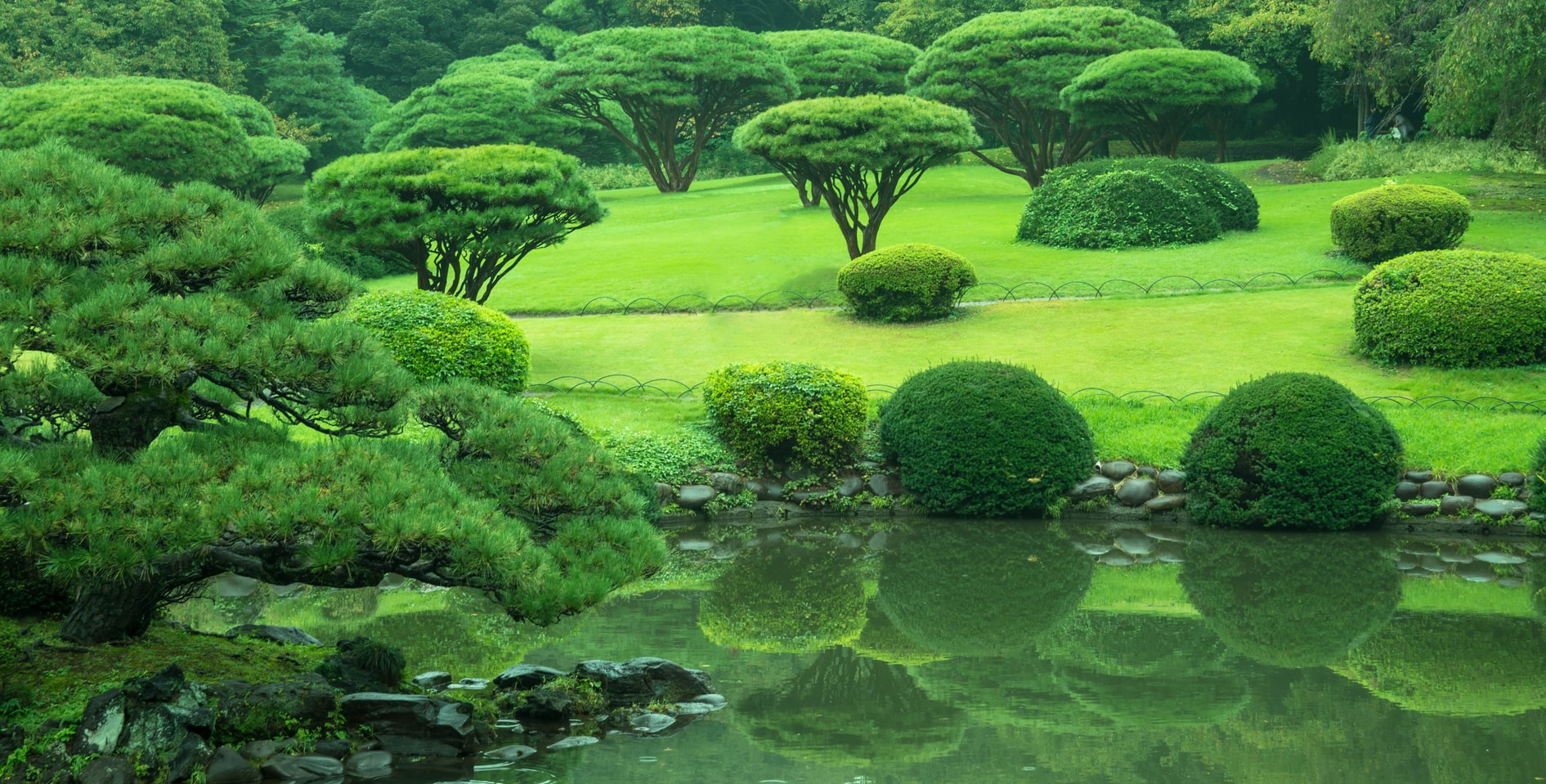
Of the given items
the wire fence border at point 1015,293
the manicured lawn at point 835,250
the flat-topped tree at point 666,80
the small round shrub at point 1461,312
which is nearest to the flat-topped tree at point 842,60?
the flat-topped tree at point 666,80

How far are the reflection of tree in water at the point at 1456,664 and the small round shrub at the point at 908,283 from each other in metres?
10.3

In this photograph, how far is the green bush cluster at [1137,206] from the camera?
23312 millimetres

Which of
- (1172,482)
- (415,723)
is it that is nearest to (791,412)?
(1172,482)

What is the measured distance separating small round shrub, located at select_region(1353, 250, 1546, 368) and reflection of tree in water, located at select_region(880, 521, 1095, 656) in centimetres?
606

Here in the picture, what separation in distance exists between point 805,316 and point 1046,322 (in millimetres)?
3609

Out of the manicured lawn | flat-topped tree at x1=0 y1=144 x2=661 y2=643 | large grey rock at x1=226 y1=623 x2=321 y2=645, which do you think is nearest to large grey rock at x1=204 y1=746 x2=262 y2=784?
flat-topped tree at x1=0 y1=144 x2=661 y2=643

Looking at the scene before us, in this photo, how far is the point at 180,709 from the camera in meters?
5.83

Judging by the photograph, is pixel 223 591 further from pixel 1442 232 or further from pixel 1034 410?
pixel 1442 232

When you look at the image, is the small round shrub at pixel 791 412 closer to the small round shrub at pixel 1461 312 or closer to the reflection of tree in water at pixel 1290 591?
the reflection of tree in water at pixel 1290 591

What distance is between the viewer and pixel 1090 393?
14.2 metres

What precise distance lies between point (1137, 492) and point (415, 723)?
308 inches

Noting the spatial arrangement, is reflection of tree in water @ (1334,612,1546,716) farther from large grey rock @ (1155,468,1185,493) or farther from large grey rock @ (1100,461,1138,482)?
large grey rock @ (1100,461,1138,482)

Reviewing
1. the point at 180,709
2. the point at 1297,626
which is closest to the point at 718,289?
the point at 1297,626

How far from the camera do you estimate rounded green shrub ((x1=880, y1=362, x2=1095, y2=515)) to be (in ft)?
38.9
